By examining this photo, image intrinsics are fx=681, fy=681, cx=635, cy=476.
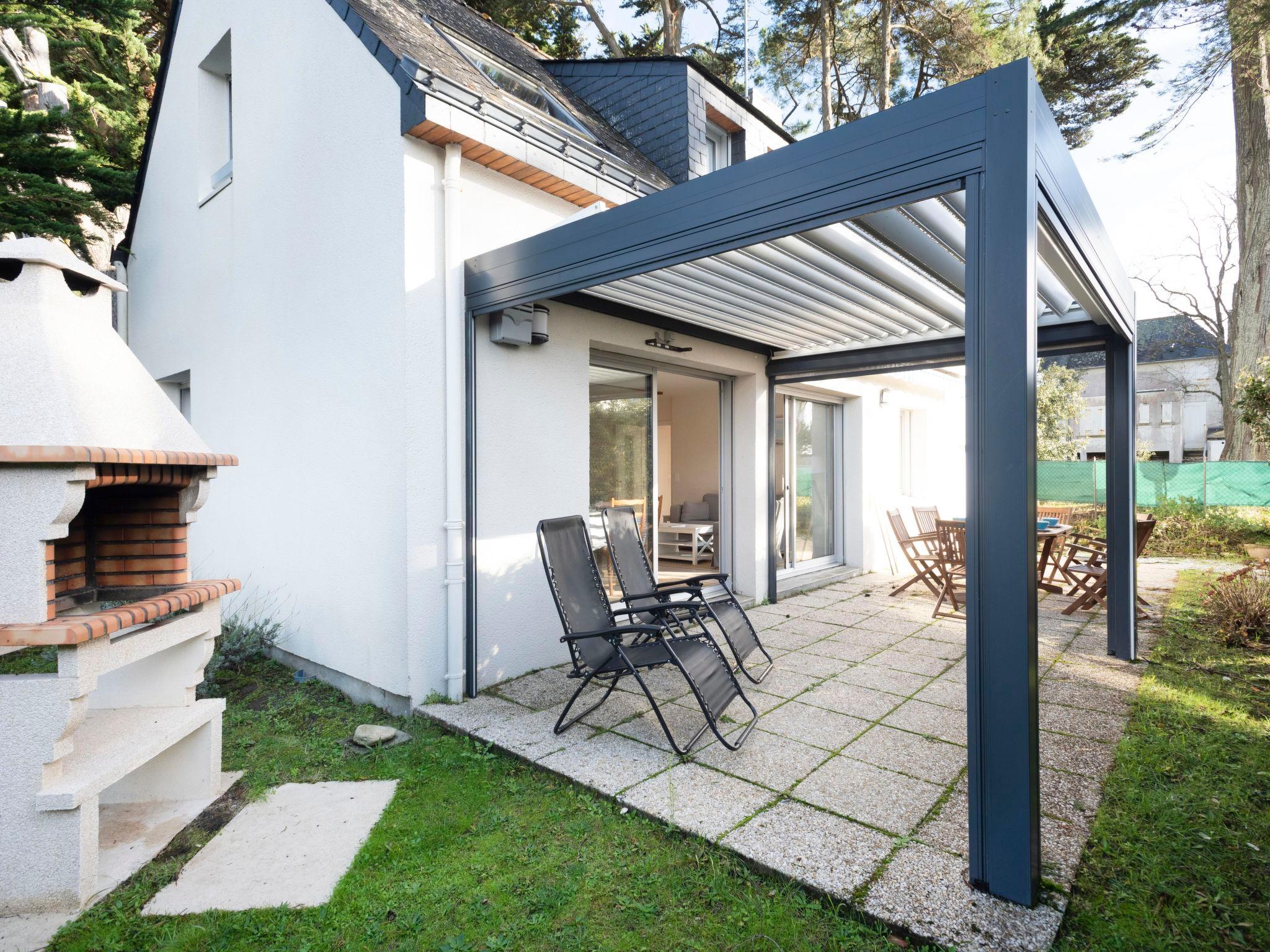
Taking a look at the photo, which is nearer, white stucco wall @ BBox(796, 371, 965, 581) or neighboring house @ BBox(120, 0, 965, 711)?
neighboring house @ BBox(120, 0, 965, 711)

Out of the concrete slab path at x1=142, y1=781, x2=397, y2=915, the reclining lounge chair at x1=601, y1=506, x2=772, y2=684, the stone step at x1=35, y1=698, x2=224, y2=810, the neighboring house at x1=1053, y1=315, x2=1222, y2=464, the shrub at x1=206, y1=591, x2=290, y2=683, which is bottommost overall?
the concrete slab path at x1=142, y1=781, x2=397, y2=915

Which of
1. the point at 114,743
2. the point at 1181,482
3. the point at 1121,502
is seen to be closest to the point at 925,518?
the point at 1121,502

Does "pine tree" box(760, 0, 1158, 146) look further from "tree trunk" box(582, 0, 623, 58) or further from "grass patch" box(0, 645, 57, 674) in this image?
"grass patch" box(0, 645, 57, 674)

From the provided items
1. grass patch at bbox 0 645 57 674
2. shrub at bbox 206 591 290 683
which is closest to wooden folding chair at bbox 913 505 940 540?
shrub at bbox 206 591 290 683

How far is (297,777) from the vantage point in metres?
3.50

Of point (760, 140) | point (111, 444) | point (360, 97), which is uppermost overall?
point (760, 140)

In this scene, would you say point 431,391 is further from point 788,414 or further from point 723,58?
point 723,58

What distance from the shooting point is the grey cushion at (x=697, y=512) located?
35.5 feet

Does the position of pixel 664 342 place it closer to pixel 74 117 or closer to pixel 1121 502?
pixel 1121 502

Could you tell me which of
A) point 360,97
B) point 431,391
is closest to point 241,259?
point 360,97

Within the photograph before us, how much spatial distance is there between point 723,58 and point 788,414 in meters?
8.69

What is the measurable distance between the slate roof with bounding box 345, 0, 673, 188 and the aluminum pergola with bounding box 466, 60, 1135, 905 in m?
1.77

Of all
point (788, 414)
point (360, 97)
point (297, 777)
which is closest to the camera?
point (297, 777)

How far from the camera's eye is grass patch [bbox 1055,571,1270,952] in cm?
224
